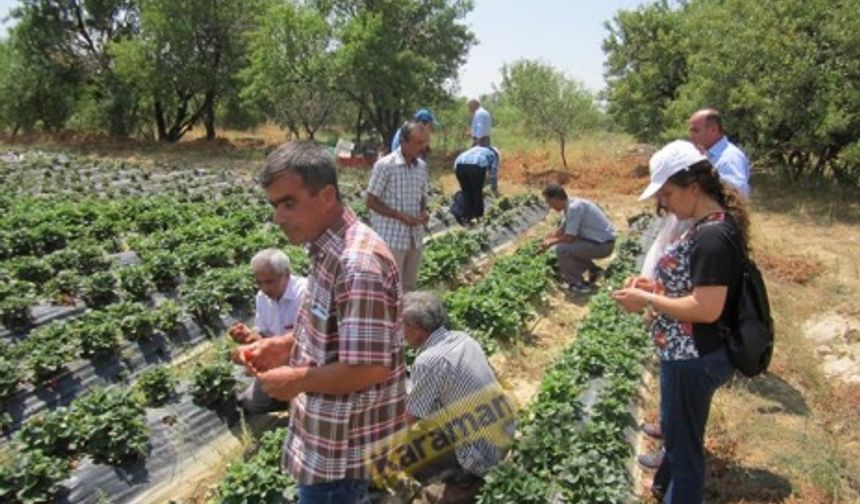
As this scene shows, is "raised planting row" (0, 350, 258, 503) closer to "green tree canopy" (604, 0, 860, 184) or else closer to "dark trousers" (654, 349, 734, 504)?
"dark trousers" (654, 349, 734, 504)

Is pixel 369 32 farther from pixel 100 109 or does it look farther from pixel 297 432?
pixel 297 432

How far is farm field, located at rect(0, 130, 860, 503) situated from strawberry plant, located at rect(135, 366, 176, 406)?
10 millimetres

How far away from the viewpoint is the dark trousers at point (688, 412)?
3.04 m

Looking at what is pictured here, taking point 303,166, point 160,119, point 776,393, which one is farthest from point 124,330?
point 160,119

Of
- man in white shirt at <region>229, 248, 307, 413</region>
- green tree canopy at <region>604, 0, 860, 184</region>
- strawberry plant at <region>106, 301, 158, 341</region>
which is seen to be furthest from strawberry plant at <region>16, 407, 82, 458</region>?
green tree canopy at <region>604, 0, 860, 184</region>

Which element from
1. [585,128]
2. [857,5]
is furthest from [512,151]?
[857,5]

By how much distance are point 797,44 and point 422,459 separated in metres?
13.0

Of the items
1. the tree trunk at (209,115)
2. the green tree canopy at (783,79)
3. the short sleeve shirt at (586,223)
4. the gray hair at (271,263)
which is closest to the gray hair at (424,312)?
the gray hair at (271,263)

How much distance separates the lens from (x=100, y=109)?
89.9 feet

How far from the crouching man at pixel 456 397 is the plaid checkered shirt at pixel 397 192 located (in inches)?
72.1

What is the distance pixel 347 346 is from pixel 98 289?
20.0 ft

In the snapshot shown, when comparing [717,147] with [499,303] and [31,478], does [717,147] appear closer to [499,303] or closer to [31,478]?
[499,303]

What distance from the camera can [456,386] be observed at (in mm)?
3846

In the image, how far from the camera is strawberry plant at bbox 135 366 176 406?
16.5 ft
